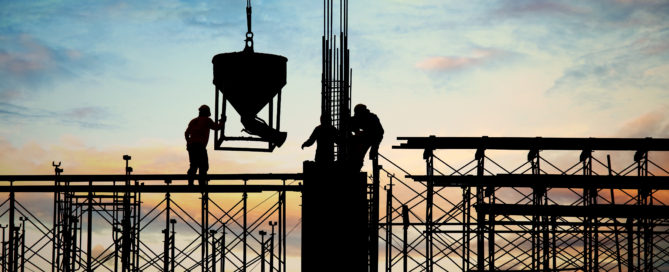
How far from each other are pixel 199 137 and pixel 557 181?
8935mm

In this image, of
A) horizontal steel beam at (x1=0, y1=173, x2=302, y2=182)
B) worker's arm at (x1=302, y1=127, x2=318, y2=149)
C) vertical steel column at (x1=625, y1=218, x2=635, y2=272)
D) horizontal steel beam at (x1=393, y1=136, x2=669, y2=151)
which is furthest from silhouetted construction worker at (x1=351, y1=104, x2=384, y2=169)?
vertical steel column at (x1=625, y1=218, x2=635, y2=272)

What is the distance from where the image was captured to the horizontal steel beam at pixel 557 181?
19391mm

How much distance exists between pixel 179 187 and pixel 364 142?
4719mm

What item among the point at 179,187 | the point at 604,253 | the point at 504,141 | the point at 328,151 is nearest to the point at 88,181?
the point at 179,187

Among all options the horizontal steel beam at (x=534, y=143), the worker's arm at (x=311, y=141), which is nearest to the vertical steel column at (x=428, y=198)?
the horizontal steel beam at (x=534, y=143)

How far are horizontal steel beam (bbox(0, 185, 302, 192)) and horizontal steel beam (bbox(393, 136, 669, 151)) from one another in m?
3.77

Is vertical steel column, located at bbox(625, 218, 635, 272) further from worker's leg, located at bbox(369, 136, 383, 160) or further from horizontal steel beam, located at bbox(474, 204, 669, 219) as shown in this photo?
worker's leg, located at bbox(369, 136, 383, 160)

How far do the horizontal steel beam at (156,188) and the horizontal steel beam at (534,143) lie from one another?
377 centimetres

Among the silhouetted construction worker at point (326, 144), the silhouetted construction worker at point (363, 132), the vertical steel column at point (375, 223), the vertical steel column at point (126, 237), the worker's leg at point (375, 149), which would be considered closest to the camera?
the silhouetted construction worker at point (326, 144)

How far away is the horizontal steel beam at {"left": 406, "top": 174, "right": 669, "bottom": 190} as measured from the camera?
19.4 metres

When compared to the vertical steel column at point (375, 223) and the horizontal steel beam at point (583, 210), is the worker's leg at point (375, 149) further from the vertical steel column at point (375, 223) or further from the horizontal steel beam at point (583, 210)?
the horizontal steel beam at point (583, 210)

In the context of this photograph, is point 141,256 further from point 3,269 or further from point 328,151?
point 328,151

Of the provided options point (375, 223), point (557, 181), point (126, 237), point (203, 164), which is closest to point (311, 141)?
point (375, 223)

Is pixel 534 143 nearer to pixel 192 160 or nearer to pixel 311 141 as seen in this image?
pixel 311 141
